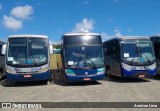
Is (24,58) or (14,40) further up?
(14,40)

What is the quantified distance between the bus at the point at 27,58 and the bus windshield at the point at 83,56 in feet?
3.79

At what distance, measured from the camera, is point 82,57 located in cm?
1425

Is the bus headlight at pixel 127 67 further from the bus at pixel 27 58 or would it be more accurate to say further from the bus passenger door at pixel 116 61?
the bus at pixel 27 58

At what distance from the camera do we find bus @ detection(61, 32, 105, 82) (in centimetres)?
1398

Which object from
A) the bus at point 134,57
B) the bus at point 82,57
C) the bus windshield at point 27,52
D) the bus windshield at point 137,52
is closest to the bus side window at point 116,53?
the bus at point 134,57

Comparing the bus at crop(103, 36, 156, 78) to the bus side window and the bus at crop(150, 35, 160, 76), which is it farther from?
the bus at crop(150, 35, 160, 76)

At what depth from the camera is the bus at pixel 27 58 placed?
1382cm

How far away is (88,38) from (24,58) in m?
3.68

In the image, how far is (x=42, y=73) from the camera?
13992 millimetres

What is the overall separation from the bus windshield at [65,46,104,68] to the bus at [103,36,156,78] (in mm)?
1663

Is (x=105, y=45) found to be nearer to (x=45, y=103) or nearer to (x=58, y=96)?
(x=58, y=96)

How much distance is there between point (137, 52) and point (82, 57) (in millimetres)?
3476

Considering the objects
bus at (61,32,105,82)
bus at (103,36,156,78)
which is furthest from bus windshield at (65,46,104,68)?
bus at (103,36,156,78)

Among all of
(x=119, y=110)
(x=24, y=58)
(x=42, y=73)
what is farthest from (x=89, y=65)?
(x=119, y=110)
